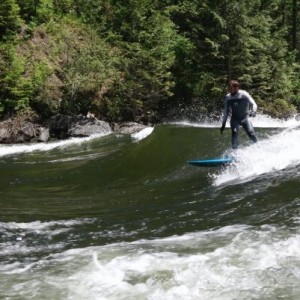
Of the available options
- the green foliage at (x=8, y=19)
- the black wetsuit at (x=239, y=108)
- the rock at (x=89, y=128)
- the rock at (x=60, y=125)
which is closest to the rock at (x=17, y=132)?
the rock at (x=60, y=125)

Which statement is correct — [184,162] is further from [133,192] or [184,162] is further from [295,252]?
[295,252]

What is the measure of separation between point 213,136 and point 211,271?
8.66m

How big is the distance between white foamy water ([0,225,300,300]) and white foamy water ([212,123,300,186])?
3.78 metres

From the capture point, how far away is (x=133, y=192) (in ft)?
31.4

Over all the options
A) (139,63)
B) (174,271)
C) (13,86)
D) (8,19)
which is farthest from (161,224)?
(8,19)

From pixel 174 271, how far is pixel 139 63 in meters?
23.0

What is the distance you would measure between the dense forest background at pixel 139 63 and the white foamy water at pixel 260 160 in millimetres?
16047

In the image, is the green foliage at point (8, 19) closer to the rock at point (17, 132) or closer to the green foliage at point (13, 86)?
the green foliage at point (13, 86)

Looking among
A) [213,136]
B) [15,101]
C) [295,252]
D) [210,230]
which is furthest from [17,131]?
[295,252]

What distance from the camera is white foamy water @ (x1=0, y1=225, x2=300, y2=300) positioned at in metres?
4.34

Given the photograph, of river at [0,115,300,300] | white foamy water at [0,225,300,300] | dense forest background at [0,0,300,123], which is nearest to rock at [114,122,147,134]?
dense forest background at [0,0,300,123]

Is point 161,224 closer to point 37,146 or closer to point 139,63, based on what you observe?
point 37,146

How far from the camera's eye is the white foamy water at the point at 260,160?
957 cm

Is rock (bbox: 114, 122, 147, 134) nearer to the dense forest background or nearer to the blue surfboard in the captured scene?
the dense forest background
